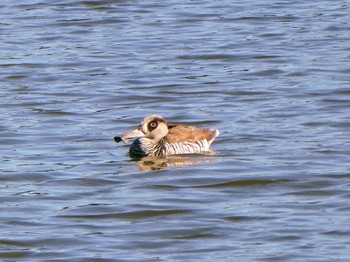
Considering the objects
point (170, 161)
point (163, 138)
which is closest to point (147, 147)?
point (163, 138)

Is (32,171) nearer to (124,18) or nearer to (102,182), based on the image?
(102,182)

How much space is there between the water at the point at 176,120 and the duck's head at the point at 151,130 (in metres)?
0.31

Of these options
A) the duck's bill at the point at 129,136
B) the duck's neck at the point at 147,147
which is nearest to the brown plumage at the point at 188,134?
the duck's neck at the point at 147,147

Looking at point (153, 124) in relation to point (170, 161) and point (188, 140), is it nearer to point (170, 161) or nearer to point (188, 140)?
point (188, 140)

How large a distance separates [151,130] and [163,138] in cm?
16

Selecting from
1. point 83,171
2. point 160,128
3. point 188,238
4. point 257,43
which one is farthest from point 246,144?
point 257,43

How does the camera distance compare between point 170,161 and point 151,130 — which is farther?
point 151,130

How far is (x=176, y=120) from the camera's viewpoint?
621 inches

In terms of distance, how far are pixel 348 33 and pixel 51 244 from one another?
11.5 metres

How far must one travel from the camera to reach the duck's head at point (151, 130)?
47.1 feet

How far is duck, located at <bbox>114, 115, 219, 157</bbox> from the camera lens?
1412cm

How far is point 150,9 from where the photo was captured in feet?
78.5

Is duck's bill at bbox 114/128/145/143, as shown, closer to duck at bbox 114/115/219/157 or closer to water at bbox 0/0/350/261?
duck at bbox 114/115/219/157

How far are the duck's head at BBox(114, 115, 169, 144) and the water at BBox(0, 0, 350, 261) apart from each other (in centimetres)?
31
